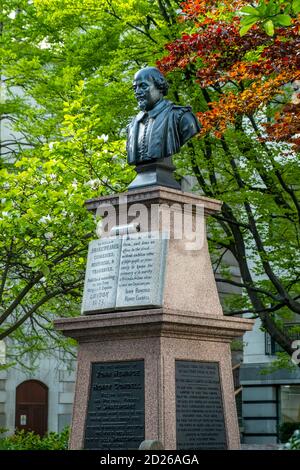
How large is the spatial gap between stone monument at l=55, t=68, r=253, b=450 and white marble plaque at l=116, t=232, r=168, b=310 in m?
0.01

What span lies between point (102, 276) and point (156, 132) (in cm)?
214

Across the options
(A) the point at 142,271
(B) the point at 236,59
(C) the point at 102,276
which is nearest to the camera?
(A) the point at 142,271

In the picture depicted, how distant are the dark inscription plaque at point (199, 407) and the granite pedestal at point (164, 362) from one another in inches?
0.5

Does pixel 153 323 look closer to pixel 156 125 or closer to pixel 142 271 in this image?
pixel 142 271

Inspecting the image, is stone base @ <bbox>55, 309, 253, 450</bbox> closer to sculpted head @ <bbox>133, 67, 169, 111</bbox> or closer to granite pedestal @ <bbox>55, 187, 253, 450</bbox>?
granite pedestal @ <bbox>55, 187, 253, 450</bbox>

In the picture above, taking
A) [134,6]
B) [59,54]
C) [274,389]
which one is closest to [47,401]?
[274,389]

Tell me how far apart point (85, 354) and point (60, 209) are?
15.8 ft

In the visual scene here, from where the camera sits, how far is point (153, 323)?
12148mm

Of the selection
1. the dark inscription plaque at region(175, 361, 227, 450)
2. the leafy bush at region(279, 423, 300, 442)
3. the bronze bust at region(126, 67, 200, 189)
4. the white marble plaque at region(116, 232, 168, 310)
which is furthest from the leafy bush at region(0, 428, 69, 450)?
the leafy bush at region(279, 423, 300, 442)

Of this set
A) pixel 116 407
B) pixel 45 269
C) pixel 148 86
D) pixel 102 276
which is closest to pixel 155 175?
pixel 148 86

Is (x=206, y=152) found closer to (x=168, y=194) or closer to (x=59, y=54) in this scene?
(x=59, y=54)

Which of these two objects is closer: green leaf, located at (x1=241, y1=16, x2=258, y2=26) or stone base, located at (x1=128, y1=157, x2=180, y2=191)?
green leaf, located at (x1=241, y1=16, x2=258, y2=26)

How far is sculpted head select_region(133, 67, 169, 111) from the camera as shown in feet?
44.7

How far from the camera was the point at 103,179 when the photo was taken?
59.4ft
